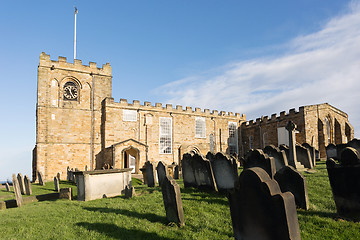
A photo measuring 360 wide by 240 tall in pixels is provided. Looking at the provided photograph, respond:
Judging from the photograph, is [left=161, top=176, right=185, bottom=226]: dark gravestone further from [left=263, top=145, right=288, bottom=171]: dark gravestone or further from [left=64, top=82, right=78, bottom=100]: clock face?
[left=64, top=82, right=78, bottom=100]: clock face

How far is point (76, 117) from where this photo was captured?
24844 mm

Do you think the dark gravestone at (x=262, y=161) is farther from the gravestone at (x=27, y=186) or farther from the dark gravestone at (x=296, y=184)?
the gravestone at (x=27, y=186)

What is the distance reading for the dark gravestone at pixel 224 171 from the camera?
764 centimetres

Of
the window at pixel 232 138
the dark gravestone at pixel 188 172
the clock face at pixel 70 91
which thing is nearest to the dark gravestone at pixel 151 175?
the dark gravestone at pixel 188 172

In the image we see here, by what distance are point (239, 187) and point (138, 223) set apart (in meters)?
2.85

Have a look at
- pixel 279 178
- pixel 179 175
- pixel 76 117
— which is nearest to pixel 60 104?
pixel 76 117

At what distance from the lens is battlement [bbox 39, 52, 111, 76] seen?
2422 centimetres

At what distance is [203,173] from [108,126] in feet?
62.4

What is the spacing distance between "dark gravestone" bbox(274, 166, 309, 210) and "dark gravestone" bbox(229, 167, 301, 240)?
2.33 m

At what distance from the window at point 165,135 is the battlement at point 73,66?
8.35 meters

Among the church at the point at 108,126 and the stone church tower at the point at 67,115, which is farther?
the church at the point at 108,126

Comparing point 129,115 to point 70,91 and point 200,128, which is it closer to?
point 70,91

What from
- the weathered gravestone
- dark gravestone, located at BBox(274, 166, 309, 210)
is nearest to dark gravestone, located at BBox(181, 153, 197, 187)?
dark gravestone, located at BBox(274, 166, 309, 210)

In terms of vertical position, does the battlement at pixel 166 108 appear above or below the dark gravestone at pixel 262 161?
above
